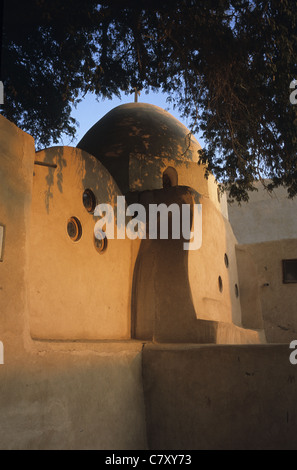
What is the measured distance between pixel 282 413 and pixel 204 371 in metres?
1.25

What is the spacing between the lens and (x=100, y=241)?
26.0 ft

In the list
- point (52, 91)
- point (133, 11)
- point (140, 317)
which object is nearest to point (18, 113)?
point (52, 91)

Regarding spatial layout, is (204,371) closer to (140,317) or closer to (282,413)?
(282,413)

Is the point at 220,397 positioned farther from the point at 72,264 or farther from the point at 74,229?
the point at 74,229

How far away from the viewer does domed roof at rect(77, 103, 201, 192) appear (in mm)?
10633

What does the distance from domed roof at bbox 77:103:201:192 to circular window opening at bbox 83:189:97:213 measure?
207cm

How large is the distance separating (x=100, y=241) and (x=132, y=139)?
4.06m

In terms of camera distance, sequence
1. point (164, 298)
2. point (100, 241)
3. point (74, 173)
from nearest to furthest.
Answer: point (74, 173) < point (100, 241) < point (164, 298)

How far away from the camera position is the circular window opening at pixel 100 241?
7.80 meters

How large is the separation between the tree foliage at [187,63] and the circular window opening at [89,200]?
176 centimetres

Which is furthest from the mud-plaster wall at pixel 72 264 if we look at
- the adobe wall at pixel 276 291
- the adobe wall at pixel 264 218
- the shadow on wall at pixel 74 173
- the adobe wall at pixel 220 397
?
the adobe wall at pixel 264 218

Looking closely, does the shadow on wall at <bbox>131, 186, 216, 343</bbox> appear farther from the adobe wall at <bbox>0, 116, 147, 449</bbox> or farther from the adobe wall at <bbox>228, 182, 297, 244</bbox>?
the adobe wall at <bbox>228, 182, 297, 244</bbox>

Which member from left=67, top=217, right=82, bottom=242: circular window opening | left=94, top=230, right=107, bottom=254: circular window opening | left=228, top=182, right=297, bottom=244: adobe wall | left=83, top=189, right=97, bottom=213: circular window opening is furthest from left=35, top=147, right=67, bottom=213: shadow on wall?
left=228, top=182, right=297, bottom=244: adobe wall

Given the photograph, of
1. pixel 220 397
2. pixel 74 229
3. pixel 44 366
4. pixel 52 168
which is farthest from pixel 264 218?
pixel 44 366
